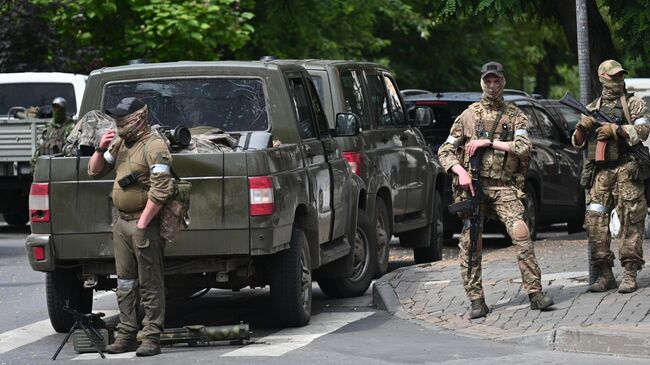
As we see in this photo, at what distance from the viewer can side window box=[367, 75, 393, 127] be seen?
14.4 metres

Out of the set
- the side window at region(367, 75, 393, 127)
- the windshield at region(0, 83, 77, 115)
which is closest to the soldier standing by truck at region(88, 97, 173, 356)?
the side window at region(367, 75, 393, 127)

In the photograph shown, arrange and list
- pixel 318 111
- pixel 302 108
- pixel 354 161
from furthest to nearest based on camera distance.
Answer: pixel 354 161 < pixel 318 111 < pixel 302 108

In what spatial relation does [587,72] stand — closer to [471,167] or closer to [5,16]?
[471,167]

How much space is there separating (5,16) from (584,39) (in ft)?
61.8

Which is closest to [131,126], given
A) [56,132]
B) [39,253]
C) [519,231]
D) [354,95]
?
[39,253]

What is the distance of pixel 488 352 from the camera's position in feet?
31.3

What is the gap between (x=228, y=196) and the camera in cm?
1015

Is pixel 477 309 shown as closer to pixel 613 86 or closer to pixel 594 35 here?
pixel 613 86

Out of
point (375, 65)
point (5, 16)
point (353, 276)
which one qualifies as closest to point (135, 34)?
point (5, 16)

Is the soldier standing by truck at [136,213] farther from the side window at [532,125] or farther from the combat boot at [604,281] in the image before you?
the side window at [532,125]

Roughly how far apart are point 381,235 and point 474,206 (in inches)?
127

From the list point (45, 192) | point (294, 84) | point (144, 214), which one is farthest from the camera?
point (294, 84)

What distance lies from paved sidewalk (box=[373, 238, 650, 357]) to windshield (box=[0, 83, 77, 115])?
33.8 ft

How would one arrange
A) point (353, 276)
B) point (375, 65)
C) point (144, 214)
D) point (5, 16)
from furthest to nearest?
point (5, 16)
point (375, 65)
point (353, 276)
point (144, 214)
